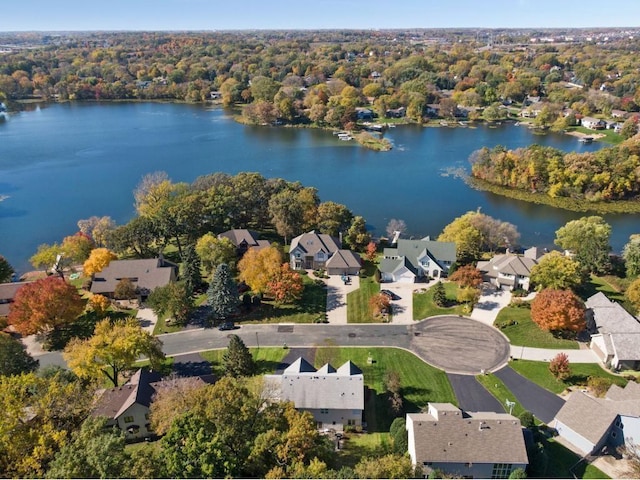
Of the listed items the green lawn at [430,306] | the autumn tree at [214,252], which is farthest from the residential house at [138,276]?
the green lawn at [430,306]

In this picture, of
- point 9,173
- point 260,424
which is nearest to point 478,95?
point 9,173

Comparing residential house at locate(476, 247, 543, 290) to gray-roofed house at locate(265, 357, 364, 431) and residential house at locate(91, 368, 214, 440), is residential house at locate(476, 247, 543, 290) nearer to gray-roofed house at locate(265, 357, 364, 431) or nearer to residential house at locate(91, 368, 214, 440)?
gray-roofed house at locate(265, 357, 364, 431)

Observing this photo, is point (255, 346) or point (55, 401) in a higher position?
point (55, 401)

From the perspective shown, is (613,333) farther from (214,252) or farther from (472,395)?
(214,252)

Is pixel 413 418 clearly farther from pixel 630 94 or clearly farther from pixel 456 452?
pixel 630 94

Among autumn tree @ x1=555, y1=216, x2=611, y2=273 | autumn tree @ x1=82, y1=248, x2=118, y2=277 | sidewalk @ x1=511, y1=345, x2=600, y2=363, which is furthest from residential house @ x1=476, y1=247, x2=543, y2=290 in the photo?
autumn tree @ x1=82, y1=248, x2=118, y2=277

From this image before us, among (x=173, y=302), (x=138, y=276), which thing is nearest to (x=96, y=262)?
(x=138, y=276)
